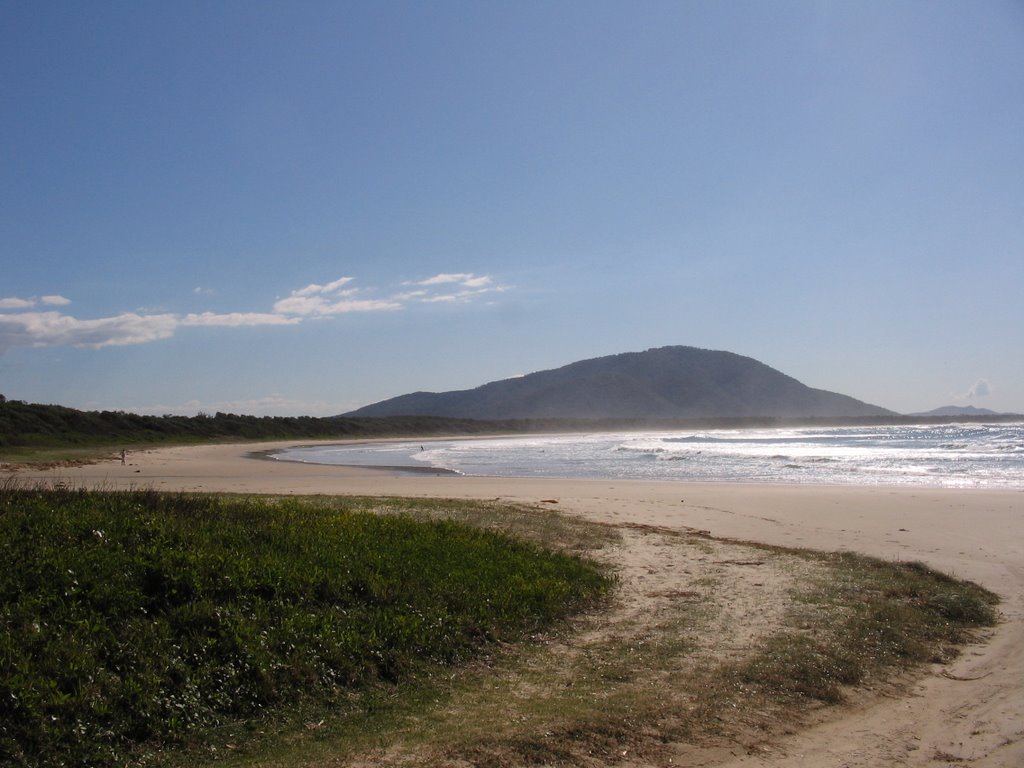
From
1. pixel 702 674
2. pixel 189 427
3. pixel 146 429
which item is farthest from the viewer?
pixel 189 427

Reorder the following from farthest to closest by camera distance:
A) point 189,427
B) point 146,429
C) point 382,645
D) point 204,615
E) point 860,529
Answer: point 189,427 < point 146,429 < point 860,529 < point 382,645 < point 204,615

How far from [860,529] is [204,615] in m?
13.0

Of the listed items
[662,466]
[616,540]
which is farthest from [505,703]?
[662,466]

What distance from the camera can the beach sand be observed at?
17.3 ft

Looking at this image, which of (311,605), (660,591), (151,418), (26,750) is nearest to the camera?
(26,750)

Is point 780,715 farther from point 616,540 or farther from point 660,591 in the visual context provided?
point 616,540

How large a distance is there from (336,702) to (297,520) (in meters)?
4.52

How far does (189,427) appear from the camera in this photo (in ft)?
218

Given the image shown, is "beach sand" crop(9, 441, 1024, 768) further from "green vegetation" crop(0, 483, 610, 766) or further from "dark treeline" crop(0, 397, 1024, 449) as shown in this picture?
"dark treeline" crop(0, 397, 1024, 449)

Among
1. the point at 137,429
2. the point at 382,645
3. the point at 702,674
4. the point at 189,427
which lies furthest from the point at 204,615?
the point at 189,427

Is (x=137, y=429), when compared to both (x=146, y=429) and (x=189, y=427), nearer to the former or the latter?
(x=146, y=429)

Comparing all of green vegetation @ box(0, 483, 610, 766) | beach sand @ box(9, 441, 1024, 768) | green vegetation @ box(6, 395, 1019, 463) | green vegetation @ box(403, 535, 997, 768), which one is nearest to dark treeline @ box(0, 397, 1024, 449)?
green vegetation @ box(6, 395, 1019, 463)

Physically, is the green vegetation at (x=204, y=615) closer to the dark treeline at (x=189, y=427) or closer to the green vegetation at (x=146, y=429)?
the green vegetation at (x=146, y=429)

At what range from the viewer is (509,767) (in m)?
4.69
